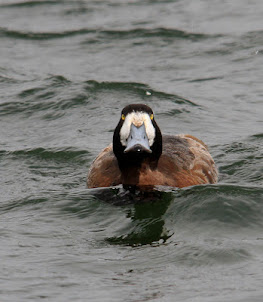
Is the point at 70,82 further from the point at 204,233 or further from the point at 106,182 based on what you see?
the point at 204,233

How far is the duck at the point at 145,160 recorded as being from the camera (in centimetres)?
935

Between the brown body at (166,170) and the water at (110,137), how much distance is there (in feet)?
0.50

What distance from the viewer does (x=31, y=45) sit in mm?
18578

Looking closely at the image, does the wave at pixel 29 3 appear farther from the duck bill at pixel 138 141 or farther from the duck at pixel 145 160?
the duck bill at pixel 138 141

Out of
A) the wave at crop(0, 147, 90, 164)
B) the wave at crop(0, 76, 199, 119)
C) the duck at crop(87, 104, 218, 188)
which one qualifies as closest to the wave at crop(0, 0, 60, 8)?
the wave at crop(0, 76, 199, 119)

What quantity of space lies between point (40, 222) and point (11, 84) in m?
7.20

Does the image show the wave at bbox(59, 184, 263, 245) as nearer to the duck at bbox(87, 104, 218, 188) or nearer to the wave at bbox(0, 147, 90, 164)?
the duck at bbox(87, 104, 218, 188)

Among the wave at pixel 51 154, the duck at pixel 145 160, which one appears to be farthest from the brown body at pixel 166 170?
the wave at pixel 51 154

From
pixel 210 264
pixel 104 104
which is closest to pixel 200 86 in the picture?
pixel 104 104

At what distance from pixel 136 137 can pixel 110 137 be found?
3.95m

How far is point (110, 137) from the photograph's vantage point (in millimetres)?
13109

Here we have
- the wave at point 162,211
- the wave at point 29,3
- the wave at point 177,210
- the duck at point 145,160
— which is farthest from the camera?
the wave at point 29,3

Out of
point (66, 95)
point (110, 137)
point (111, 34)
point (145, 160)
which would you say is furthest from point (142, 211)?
point (111, 34)

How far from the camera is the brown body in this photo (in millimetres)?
9766
